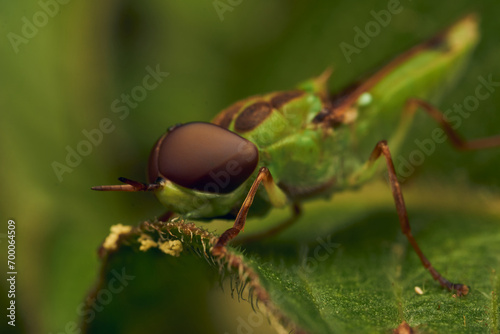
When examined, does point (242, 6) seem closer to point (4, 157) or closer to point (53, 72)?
point (53, 72)

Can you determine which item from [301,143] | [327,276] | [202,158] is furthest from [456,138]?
[202,158]

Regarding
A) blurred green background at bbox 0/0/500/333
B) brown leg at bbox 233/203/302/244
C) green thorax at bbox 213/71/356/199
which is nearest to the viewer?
green thorax at bbox 213/71/356/199

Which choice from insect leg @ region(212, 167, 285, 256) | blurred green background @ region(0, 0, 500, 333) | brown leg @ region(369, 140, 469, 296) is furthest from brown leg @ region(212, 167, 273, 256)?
blurred green background @ region(0, 0, 500, 333)

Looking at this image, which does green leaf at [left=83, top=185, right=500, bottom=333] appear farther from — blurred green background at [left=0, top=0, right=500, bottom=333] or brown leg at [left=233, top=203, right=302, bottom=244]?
blurred green background at [left=0, top=0, right=500, bottom=333]

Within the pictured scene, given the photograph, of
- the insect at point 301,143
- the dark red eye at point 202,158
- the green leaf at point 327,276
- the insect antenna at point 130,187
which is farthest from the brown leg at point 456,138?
the insect antenna at point 130,187

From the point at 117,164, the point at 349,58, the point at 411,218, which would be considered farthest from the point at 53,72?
the point at 411,218

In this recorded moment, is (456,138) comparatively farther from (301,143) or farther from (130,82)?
(130,82)
